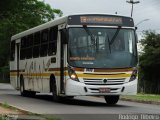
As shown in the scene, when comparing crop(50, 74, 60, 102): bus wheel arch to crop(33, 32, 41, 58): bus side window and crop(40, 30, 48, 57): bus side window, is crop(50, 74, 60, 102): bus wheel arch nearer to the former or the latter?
crop(40, 30, 48, 57): bus side window

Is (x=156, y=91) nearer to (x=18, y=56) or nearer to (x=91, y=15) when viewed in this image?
(x=18, y=56)

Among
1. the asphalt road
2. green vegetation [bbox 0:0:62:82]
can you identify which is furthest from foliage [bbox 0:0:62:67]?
the asphalt road

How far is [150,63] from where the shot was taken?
210 feet

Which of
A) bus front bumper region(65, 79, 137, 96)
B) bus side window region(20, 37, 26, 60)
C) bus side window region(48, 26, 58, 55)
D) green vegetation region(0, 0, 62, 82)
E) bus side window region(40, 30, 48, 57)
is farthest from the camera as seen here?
green vegetation region(0, 0, 62, 82)

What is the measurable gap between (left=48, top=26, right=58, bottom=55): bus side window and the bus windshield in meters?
1.86

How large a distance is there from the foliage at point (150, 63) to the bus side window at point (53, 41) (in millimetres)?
40462

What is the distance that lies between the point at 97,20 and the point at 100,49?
3.98 feet

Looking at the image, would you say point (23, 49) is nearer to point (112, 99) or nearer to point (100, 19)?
point (112, 99)

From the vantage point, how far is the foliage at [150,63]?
2534 inches

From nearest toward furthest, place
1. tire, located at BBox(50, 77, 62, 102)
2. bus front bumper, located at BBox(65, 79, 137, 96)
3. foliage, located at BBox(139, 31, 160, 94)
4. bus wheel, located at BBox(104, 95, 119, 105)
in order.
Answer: bus front bumper, located at BBox(65, 79, 137, 96), tire, located at BBox(50, 77, 62, 102), bus wheel, located at BBox(104, 95, 119, 105), foliage, located at BBox(139, 31, 160, 94)

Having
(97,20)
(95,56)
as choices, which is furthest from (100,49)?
(97,20)

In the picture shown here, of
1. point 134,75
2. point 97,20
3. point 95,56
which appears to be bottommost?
point 134,75

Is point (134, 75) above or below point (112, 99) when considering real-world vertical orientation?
above

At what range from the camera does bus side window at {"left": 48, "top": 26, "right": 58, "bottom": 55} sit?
77.6 ft
